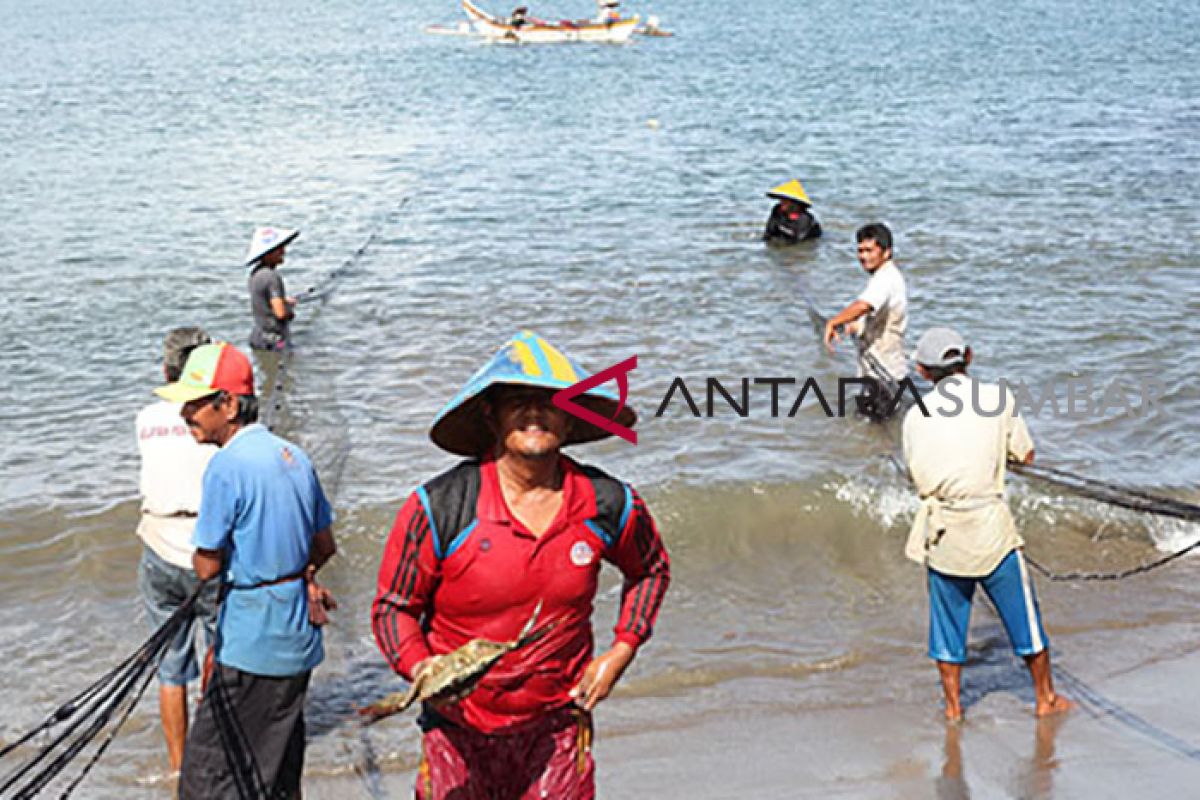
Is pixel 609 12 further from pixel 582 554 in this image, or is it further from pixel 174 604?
pixel 582 554

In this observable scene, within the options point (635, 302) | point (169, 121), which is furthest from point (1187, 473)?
point (169, 121)

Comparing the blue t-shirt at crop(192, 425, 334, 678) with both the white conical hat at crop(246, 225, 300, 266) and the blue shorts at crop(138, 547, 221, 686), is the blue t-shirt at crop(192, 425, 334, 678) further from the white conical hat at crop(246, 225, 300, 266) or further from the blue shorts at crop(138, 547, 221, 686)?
the white conical hat at crop(246, 225, 300, 266)

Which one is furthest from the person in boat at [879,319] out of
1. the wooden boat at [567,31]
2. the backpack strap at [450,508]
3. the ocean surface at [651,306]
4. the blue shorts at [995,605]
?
the wooden boat at [567,31]

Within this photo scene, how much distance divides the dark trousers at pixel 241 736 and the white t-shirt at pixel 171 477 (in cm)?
65

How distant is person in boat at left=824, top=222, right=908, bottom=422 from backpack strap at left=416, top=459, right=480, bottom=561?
4.65m

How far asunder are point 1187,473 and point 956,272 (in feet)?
18.1

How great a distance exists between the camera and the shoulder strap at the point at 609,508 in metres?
3.23

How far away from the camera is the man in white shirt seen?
4.64 meters

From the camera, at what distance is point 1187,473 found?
8.62 meters

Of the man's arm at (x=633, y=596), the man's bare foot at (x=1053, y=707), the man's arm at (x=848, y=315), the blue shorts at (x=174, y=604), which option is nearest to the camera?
the man's arm at (x=633, y=596)

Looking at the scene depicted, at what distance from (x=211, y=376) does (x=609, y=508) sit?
1531 millimetres

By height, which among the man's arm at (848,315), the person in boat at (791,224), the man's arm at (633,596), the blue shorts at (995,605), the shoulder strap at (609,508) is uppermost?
the shoulder strap at (609,508)

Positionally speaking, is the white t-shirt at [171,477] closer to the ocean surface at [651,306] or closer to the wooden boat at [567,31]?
the ocean surface at [651,306]

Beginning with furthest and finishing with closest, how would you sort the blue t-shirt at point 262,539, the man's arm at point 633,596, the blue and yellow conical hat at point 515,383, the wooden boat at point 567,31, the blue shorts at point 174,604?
the wooden boat at point 567,31 < the blue shorts at point 174,604 < the blue t-shirt at point 262,539 < the man's arm at point 633,596 < the blue and yellow conical hat at point 515,383
